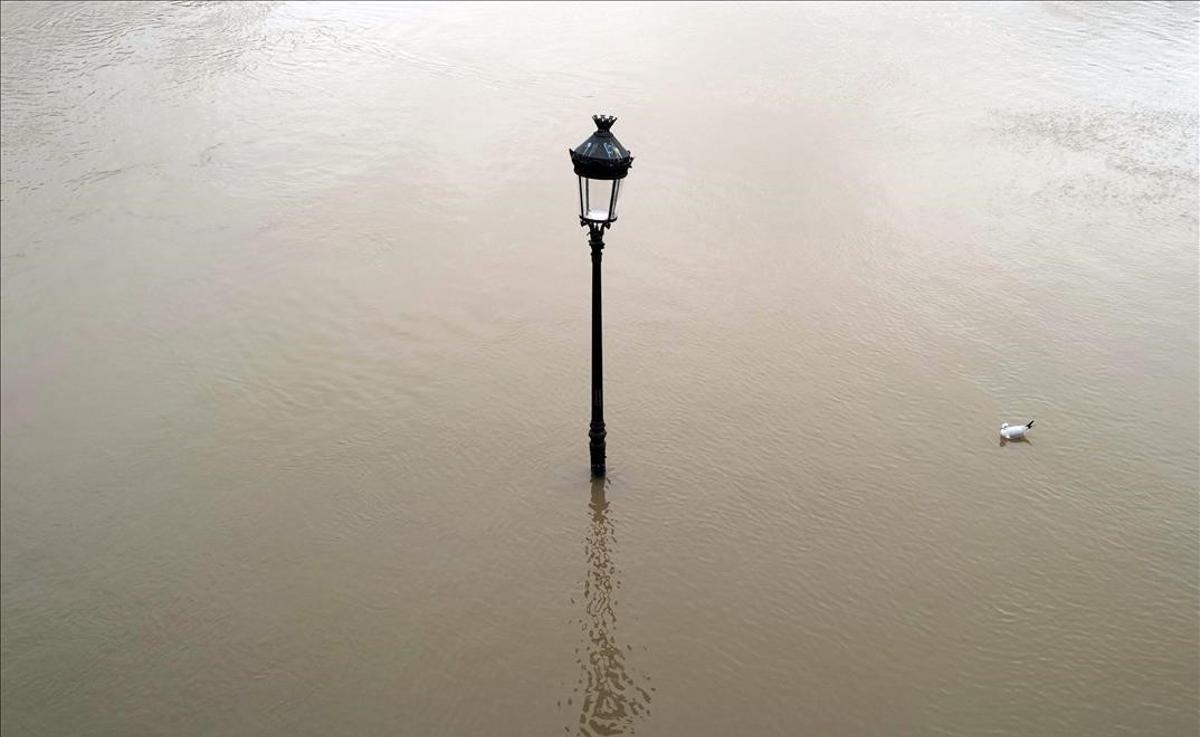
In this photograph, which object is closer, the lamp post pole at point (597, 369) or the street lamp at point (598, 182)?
the street lamp at point (598, 182)

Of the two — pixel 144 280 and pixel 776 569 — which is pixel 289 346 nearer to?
pixel 144 280

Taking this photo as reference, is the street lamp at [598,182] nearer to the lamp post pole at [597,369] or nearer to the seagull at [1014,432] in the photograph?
the lamp post pole at [597,369]

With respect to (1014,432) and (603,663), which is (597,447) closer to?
(603,663)

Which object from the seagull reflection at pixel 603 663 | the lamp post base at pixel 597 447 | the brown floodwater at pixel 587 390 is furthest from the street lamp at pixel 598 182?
the brown floodwater at pixel 587 390

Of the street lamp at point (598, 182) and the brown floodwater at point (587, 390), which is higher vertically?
the street lamp at point (598, 182)

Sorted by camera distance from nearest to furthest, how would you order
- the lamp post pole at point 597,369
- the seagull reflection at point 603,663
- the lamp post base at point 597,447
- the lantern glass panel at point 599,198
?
the seagull reflection at point 603,663 < the lantern glass panel at point 599,198 < the lamp post pole at point 597,369 < the lamp post base at point 597,447

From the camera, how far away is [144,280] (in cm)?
996

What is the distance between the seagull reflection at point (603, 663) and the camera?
5695 mm

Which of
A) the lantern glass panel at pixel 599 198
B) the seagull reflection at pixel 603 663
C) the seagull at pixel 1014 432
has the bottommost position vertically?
the seagull reflection at pixel 603 663

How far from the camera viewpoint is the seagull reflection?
5.70 m

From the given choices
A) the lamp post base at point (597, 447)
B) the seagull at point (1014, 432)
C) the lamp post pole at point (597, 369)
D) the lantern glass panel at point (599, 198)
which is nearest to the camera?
the lantern glass panel at point (599, 198)

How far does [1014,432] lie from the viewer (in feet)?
25.9

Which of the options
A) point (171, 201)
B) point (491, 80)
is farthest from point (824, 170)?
point (171, 201)

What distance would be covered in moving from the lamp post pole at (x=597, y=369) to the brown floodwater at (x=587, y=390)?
1.00ft
